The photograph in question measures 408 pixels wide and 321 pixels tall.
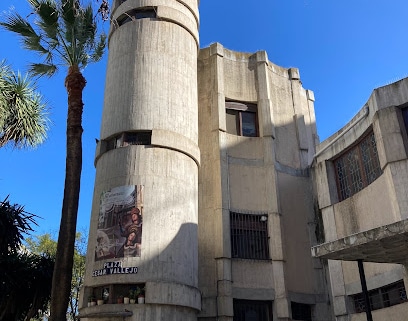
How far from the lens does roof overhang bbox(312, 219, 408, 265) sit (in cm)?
898

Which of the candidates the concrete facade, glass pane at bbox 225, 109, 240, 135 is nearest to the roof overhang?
the concrete facade

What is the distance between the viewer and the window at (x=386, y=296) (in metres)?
14.8

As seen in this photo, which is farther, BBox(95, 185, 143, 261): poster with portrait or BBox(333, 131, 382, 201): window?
BBox(95, 185, 143, 261): poster with portrait

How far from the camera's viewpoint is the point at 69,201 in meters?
14.9

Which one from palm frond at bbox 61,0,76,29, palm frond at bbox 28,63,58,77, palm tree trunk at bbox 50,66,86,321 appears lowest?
palm tree trunk at bbox 50,66,86,321

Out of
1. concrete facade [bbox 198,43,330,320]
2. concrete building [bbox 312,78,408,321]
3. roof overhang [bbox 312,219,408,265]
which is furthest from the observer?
concrete facade [bbox 198,43,330,320]

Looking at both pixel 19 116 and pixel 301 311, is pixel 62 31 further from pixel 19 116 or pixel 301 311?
pixel 301 311

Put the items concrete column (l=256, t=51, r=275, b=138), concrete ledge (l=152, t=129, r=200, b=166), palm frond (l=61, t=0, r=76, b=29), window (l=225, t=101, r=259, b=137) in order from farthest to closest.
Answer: window (l=225, t=101, r=259, b=137) < concrete column (l=256, t=51, r=275, b=138) < concrete ledge (l=152, t=129, r=200, b=166) < palm frond (l=61, t=0, r=76, b=29)

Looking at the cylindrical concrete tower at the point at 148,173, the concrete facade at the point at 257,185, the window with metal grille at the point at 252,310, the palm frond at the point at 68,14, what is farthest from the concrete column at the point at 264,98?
the palm frond at the point at 68,14

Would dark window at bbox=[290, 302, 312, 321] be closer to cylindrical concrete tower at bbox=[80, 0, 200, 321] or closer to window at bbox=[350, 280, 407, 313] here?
window at bbox=[350, 280, 407, 313]

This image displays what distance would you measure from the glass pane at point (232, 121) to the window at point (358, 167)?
6265 mm

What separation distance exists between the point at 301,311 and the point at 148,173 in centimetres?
985

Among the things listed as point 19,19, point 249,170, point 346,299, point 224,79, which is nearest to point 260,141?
point 249,170

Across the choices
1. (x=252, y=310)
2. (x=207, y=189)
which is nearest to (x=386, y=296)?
(x=252, y=310)
